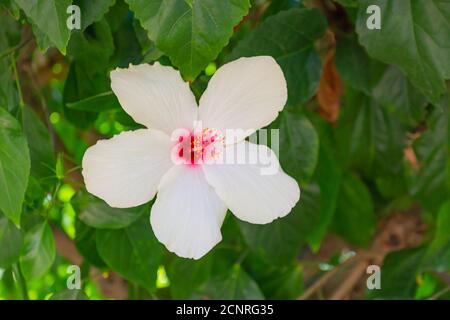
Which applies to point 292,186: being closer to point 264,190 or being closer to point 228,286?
point 264,190

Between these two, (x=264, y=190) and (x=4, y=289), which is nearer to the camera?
(x=264, y=190)

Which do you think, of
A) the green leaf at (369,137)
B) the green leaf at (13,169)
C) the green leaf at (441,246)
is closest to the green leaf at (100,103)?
the green leaf at (13,169)

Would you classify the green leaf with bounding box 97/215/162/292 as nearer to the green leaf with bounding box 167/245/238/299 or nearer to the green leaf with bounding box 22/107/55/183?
the green leaf with bounding box 22/107/55/183

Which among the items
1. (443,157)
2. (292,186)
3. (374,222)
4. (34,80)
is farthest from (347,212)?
(292,186)

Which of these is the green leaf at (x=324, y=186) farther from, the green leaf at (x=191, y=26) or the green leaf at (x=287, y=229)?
the green leaf at (x=191, y=26)

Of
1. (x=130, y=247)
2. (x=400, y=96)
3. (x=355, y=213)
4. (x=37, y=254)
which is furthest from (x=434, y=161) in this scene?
(x=37, y=254)

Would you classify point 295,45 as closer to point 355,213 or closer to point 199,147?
point 199,147
